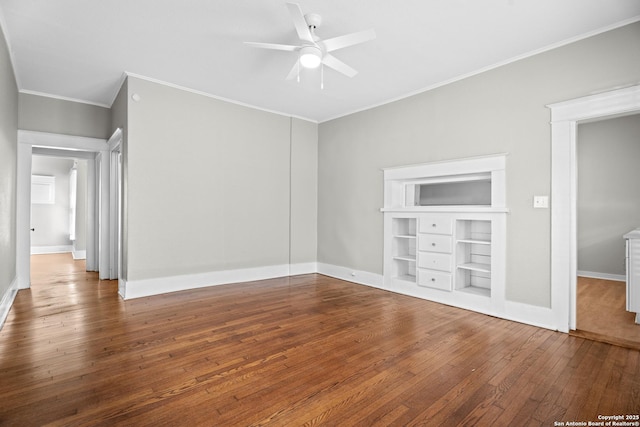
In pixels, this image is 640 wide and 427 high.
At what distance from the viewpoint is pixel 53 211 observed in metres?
9.14

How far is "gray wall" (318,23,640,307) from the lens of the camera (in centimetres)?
304

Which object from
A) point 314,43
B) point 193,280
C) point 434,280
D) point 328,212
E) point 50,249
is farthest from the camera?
point 50,249

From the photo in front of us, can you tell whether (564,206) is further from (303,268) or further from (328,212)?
(303,268)

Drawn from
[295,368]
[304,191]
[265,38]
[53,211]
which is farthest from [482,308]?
[53,211]

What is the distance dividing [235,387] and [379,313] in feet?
6.53

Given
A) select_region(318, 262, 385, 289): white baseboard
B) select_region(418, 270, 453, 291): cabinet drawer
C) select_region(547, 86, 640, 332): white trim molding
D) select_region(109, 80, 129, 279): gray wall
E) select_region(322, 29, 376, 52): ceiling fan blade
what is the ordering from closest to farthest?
select_region(322, 29, 376, 52): ceiling fan blade, select_region(547, 86, 640, 332): white trim molding, select_region(418, 270, 453, 291): cabinet drawer, select_region(109, 80, 129, 279): gray wall, select_region(318, 262, 385, 289): white baseboard

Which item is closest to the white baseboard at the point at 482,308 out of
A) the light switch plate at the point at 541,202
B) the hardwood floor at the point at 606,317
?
the hardwood floor at the point at 606,317

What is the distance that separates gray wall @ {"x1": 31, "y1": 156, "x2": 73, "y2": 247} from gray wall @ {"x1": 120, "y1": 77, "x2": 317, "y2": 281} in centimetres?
690

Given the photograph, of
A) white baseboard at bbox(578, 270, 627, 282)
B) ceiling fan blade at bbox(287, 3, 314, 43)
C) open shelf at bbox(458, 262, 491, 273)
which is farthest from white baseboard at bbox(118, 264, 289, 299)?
white baseboard at bbox(578, 270, 627, 282)

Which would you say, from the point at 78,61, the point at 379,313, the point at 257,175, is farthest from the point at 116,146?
the point at 379,313

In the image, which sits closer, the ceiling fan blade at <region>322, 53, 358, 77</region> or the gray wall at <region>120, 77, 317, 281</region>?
the ceiling fan blade at <region>322, 53, 358, 77</region>

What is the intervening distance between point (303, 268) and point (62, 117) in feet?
14.8

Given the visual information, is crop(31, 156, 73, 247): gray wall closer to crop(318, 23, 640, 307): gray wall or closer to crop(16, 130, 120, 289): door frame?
crop(16, 130, 120, 289): door frame

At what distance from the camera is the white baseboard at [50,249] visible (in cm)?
883
